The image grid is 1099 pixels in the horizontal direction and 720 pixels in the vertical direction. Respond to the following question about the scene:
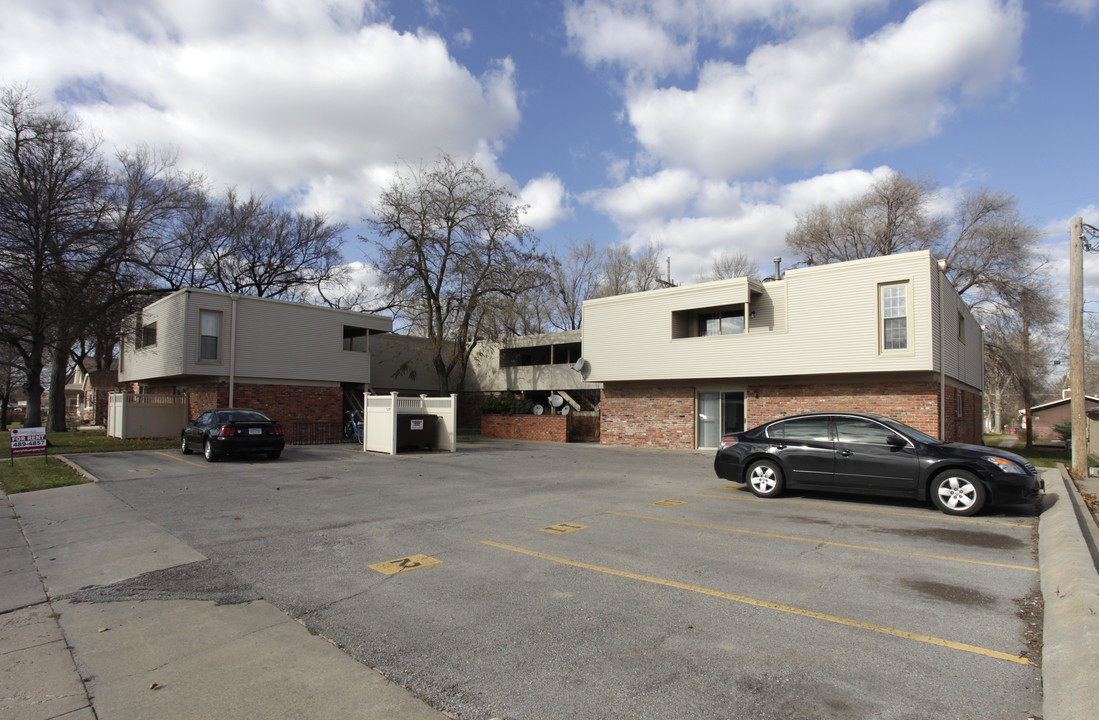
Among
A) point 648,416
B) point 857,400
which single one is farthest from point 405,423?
point 857,400

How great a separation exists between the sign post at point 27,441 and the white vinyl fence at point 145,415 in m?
9.13

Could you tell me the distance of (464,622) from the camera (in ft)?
14.6

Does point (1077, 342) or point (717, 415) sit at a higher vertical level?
point (1077, 342)

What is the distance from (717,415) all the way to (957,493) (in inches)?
498

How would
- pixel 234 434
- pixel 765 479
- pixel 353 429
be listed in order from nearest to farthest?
pixel 765 479, pixel 234 434, pixel 353 429

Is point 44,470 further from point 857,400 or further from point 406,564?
point 857,400

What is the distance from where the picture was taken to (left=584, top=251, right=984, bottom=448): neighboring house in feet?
55.6

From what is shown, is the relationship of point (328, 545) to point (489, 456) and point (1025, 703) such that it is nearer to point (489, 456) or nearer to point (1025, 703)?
point (1025, 703)

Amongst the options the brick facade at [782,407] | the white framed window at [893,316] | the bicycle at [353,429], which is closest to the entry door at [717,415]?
the brick facade at [782,407]

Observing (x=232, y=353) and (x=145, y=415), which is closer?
(x=232, y=353)

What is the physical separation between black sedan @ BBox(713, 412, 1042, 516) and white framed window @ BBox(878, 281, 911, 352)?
8400 millimetres

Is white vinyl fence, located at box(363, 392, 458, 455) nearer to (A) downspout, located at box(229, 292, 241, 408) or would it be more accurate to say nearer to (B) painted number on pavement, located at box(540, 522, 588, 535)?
(A) downspout, located at box(229, 292, 241, 408)

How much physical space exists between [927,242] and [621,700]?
116 feet

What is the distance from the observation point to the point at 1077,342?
14.2 m
